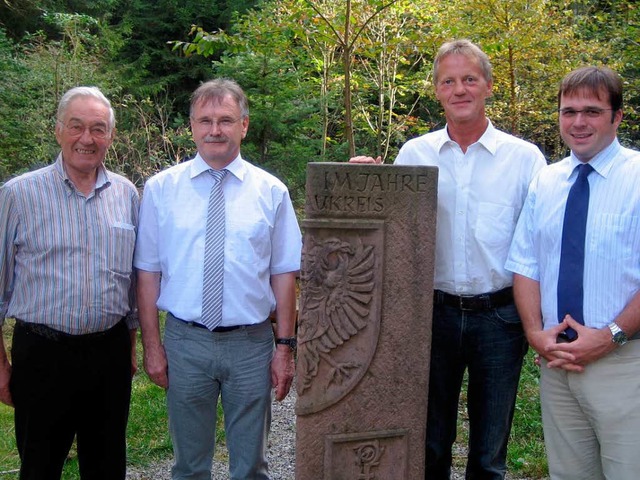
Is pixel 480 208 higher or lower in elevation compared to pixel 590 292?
higher

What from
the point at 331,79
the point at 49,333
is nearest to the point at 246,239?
the point at 49,333

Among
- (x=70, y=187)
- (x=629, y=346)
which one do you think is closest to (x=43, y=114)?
(x=70, y=187)

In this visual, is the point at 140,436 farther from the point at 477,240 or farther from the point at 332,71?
the point at 332,71

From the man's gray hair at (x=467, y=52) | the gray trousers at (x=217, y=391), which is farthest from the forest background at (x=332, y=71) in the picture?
the gray trousers at (x=217, y=391)

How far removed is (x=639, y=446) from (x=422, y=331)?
0.87 metres

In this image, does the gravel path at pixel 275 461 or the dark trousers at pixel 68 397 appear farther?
the gravel path at pixel 275 461

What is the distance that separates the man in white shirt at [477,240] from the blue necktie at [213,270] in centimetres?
61

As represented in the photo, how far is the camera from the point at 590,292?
8.05 ft

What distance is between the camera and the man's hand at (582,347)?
240 centimetres

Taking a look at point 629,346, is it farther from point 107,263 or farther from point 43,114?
point 43,114

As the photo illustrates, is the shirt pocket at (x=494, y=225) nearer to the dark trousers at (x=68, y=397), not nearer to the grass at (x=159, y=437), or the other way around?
the dark trousers at (x=68, y=397)

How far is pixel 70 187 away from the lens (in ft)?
9.05

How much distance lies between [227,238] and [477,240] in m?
1.00

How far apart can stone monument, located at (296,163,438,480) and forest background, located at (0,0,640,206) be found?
318 centimetres
